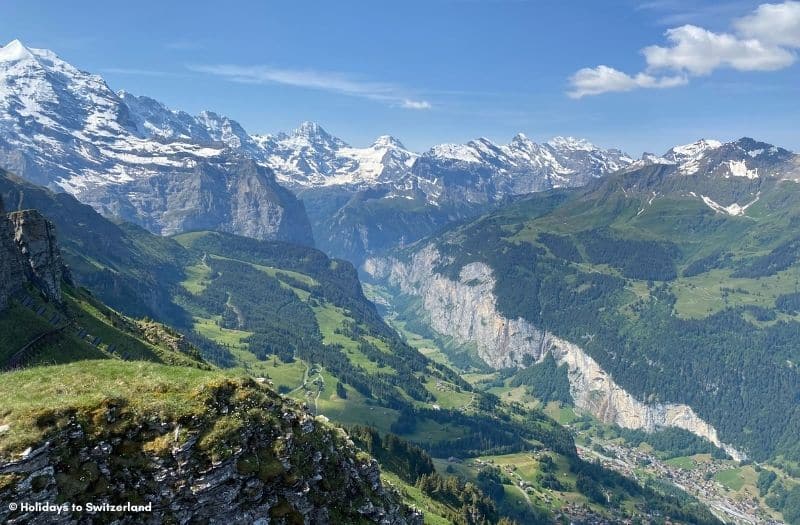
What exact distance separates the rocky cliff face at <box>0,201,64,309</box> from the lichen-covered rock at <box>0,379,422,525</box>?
54241 mm

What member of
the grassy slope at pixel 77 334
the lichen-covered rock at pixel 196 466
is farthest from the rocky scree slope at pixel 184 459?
the grassy slope at pixel 77 334

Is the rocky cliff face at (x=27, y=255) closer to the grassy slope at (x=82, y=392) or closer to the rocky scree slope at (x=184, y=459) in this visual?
the grassy slope at (x=82, y=392)

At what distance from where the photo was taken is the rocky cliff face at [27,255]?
7638 cm

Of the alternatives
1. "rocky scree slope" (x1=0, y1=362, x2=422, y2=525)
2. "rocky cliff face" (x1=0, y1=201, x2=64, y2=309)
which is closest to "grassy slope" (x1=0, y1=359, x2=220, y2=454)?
"rocky scree slope" (x1=0, y1=362, x2=422, y2=525)

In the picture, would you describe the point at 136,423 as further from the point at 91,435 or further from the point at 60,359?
the point at 60,359

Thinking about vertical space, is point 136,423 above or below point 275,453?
above

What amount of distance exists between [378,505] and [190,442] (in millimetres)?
17576

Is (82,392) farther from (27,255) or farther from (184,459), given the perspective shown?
(27,255)

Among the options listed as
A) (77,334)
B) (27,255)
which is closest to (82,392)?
(77,334)

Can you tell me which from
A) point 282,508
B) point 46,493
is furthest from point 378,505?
point 46,493

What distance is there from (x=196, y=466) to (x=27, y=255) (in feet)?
224

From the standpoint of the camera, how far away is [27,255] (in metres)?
85.1

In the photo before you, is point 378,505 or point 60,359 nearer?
point 378,505

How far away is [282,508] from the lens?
37219 millimetres
